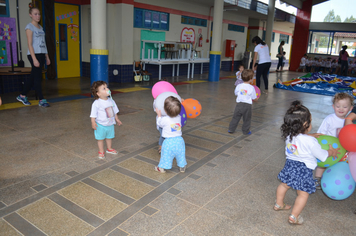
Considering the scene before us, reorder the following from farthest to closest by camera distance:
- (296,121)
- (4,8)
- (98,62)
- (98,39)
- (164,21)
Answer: (164,21) < (4,8) < (98,62) < (98,39) < (296,121)

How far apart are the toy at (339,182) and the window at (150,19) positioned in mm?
9559

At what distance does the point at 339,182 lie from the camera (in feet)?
9.11

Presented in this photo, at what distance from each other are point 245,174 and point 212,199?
807mm

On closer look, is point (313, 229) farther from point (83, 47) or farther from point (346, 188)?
point (83, 47)

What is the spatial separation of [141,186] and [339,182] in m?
1.99

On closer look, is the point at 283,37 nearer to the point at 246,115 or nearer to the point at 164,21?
the point at 164,21

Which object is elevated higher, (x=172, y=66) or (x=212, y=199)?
(x=172, y=66)

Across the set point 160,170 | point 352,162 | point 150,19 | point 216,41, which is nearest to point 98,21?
point 150,19

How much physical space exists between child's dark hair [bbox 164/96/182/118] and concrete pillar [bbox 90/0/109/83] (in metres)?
4.94

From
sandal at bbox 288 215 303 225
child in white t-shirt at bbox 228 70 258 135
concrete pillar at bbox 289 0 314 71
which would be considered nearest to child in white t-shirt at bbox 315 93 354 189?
sandal at bbox 288 215 303 225

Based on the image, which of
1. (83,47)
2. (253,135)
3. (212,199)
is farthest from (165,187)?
(83,47)

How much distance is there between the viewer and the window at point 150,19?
11.0 meters

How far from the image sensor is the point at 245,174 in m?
3.62

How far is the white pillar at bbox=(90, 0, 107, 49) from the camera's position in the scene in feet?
24.0
